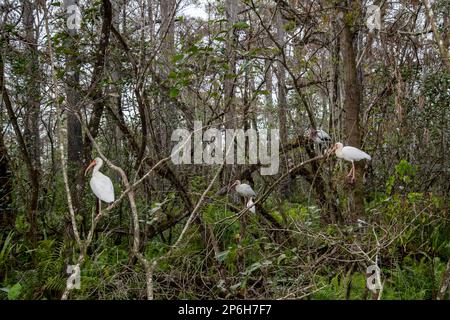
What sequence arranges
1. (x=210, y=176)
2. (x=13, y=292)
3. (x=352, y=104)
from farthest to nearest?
(x=210, y=176), (x=352, y=104), (x=13, y=292)

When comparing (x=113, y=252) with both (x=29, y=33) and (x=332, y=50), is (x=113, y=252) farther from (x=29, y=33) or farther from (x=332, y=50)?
(x=332, y=50)

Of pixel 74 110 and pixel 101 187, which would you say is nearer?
pixel 74 110

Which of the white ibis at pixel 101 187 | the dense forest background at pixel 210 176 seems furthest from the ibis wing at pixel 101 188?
the dense forest background at pixel 210 176

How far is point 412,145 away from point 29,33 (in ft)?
17.2

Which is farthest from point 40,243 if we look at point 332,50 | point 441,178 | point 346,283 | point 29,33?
point 441,178

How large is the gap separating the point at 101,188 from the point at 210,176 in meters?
2.15

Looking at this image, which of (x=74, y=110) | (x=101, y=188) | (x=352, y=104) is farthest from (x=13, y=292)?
(x=352, y=104)

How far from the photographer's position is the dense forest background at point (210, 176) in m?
3.99

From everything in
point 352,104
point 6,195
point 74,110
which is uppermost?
point 352,104

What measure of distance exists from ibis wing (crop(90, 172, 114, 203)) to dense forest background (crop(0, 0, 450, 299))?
160 mm

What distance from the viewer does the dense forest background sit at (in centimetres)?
399

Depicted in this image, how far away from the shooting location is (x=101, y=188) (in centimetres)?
→ 395

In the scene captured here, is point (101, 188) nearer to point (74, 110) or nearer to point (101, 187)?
point (101, 187)

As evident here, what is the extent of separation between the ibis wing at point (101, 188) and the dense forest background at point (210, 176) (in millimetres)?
160
